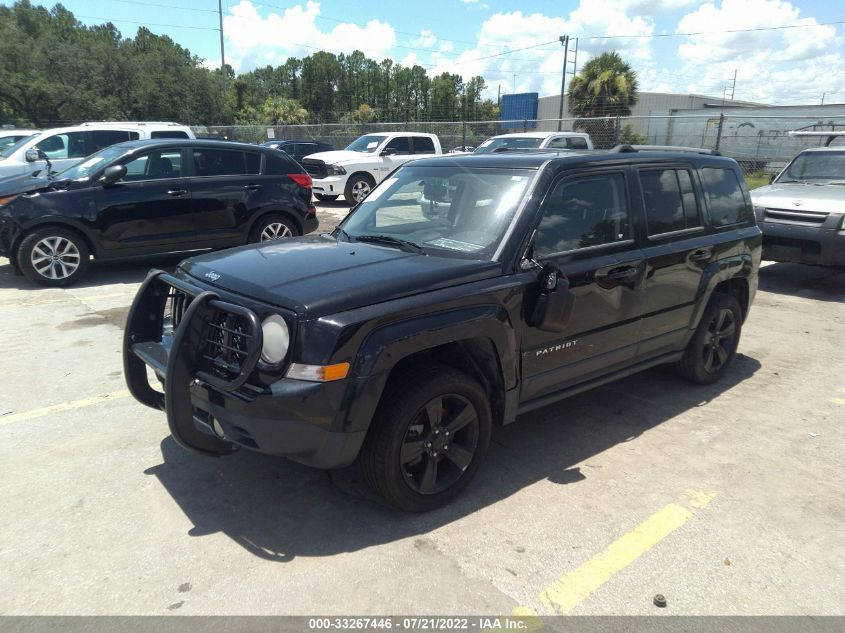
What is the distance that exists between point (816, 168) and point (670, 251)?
683 cm

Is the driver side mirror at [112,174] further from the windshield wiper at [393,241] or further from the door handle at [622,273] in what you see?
the door handle at [622,273]

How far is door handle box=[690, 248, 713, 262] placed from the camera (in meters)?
4.55

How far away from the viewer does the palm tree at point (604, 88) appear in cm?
3338

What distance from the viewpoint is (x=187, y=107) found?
49.9m

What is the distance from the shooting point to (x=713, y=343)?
5102 millimetres

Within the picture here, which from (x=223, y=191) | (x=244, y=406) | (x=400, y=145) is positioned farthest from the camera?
(x=400, y=145)

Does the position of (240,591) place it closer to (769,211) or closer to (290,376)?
(290,376)

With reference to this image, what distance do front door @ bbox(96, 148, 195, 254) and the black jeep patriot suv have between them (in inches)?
186

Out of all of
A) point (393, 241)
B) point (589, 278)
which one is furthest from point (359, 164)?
point (589, 278)

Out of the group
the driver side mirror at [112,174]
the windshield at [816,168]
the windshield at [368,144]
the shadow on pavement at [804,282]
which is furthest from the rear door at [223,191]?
the windshield at [816,168]

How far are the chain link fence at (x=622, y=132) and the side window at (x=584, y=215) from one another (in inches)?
620

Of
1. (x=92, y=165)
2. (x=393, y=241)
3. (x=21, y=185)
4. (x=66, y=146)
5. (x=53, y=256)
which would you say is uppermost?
(x=66, y=146)

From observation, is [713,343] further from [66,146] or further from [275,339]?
[66,146]

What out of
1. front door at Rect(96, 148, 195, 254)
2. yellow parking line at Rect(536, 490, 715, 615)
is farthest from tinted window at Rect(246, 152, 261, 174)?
yellow parking line at Rect(536, 490, 715, 615)
